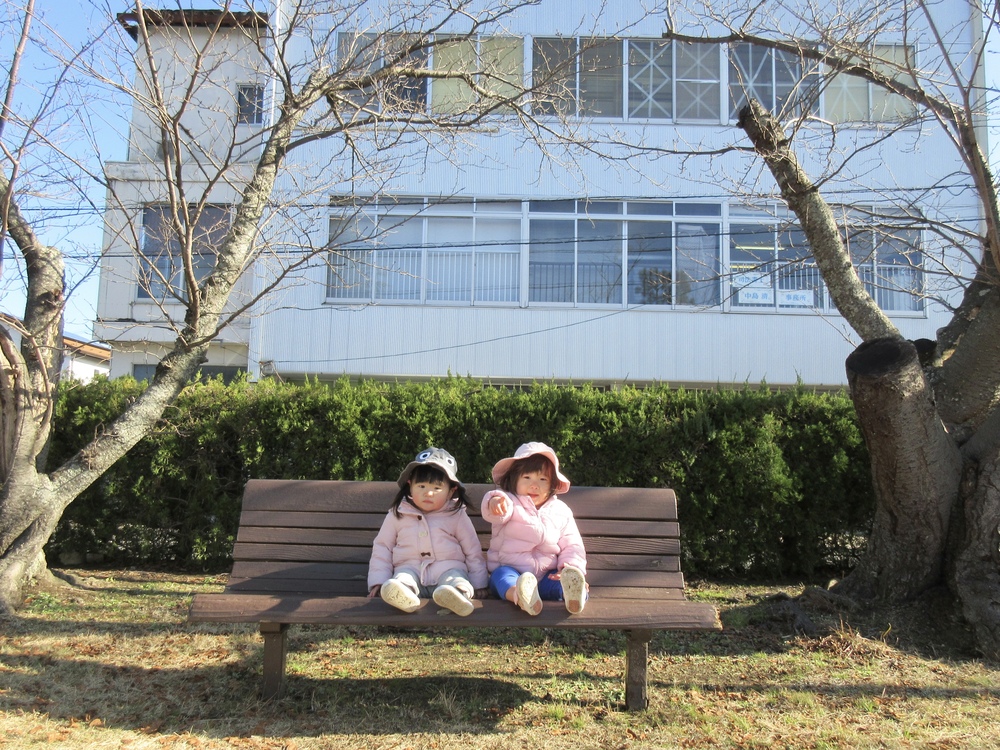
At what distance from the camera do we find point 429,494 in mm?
4207

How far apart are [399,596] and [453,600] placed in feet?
0.81

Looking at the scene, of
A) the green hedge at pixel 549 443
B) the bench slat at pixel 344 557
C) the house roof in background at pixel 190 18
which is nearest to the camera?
the bench slat at pixel 344 557

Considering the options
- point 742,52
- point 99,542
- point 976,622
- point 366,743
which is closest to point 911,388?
point 976,622

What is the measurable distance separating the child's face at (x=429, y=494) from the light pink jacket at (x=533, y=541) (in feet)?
0.88

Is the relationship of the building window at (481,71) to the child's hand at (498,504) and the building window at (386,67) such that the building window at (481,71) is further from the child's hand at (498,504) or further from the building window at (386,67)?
the child's hand at (498,504)

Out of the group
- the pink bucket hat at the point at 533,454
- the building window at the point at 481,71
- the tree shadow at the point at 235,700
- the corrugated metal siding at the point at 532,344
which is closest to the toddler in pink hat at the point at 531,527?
the pink bucket hat at the point at 533,454

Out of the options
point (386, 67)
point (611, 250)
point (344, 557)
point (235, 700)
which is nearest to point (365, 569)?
point (344, 557)

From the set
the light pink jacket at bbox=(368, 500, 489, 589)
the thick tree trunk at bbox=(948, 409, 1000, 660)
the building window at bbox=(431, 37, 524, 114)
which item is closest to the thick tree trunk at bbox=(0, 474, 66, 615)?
the light pink jacket at bbox=(368, 500, 489, 589)

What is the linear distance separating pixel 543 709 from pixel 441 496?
116cm

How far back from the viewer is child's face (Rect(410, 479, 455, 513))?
4.21 m

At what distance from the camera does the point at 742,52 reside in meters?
14.5

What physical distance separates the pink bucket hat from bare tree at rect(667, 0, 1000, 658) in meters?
2.07

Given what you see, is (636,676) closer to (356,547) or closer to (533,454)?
(533,454)

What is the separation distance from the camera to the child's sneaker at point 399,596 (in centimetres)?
358
